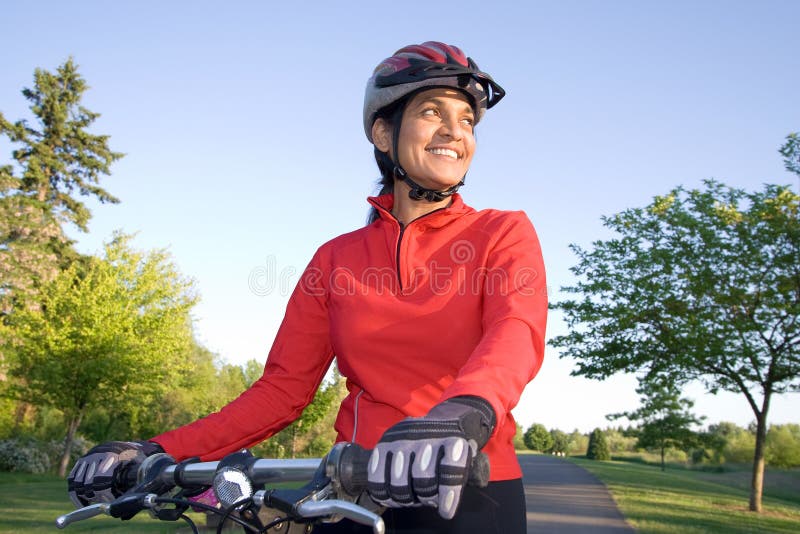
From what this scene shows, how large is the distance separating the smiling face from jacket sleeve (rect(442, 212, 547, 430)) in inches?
14.0

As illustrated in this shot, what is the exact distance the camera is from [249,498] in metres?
1.50

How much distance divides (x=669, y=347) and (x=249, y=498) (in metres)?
18.2

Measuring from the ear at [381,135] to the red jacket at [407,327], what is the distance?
48cm

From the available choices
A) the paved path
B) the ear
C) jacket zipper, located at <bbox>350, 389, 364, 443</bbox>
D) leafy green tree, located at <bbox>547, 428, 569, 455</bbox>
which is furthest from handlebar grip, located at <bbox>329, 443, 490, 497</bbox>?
leafy green tree, located at <bbox>547, 428, 569, 455</bbox>

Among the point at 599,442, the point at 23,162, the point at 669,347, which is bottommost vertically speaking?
the point at 599,442

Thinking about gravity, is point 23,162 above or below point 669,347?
above

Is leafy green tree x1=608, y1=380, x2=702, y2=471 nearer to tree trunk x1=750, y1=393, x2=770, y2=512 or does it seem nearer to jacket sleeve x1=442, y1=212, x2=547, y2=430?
tree trunk x1=750, y1=393, x2=770, y2=512

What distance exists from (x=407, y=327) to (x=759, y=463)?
709 inches

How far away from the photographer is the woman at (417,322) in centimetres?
179

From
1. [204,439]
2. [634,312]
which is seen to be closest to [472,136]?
[204,439]

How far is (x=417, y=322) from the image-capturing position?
2.20m

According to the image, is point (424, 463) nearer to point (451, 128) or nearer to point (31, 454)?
point (451, 128)

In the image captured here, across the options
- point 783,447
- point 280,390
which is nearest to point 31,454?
point 280,390

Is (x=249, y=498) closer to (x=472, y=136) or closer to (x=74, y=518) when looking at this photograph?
(x=74, y=518)
